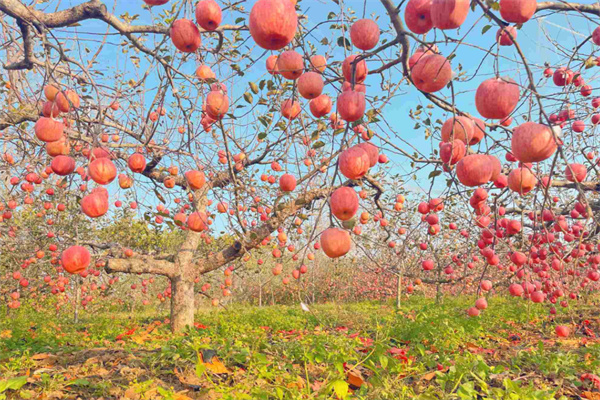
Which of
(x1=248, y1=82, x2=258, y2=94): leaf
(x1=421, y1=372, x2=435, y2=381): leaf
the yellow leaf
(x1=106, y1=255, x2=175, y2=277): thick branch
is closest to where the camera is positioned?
(x1=248, y1=82, x2=258, y2=94): leaf

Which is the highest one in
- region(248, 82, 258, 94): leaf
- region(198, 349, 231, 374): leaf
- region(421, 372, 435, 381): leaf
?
region(248, 82, 258, 94): leaf

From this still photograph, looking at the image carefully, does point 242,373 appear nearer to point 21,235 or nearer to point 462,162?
point 462,162

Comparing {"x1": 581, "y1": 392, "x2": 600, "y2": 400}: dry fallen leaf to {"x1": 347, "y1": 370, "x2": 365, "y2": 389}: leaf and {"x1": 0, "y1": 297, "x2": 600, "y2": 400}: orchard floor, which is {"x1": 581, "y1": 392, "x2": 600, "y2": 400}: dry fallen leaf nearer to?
{"x1": 0, "y1": 297, "x2": 600, "y2": 400}: orchard floor

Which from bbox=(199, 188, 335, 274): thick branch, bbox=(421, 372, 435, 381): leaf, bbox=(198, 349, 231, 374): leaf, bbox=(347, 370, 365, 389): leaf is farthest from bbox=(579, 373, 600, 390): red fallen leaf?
bbox=(199, 188, 335, 274): thick branch

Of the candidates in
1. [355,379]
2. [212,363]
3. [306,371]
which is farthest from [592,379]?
[212,363]

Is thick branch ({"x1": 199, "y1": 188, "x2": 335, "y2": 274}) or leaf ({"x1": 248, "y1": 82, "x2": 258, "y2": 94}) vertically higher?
leaf ({"x1": 248, "y1": 82, "x2": 258, "y2": 94})

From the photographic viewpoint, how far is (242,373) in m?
2.87

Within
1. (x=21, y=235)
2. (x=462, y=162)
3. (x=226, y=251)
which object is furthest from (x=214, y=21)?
(x=21, y=235)

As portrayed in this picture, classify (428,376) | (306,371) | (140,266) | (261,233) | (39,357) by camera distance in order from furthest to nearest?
(140,266)
(261,233)
(39,357)
(428,376)
(306,371)

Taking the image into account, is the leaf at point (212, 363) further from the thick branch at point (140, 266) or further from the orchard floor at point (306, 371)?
the thick branch at point (140, 266)

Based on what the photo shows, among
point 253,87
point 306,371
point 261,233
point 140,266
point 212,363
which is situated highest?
point 253,87

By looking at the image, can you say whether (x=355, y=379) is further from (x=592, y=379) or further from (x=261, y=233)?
(x=261, y=233)

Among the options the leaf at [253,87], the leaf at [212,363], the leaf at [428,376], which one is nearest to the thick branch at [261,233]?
the leaf at [212,363]

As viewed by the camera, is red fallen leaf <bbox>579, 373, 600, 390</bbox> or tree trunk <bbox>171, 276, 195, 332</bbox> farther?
tree trunk <bbox>171, 276, 195, 332</bbox>
